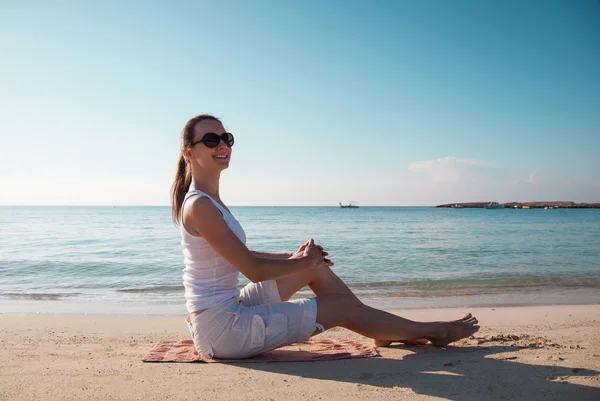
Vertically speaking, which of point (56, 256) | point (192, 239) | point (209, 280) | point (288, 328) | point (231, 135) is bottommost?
point (56, 256)

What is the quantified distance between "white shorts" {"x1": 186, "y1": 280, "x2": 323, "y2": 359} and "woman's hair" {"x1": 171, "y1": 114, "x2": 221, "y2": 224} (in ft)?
2.52

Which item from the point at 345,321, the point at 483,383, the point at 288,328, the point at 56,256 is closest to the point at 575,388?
the point at 483,383

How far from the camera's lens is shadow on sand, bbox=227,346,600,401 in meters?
2.85

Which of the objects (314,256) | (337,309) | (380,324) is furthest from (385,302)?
(314,256)

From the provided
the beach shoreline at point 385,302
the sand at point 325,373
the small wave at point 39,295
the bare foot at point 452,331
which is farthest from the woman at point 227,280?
the small wave at point 39,295

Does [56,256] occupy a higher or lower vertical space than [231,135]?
lower

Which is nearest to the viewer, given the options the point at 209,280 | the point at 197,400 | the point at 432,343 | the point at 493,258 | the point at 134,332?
the point at 197,400

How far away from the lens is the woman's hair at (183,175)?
3.39 meters

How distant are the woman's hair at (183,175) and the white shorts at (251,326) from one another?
767 millimetres

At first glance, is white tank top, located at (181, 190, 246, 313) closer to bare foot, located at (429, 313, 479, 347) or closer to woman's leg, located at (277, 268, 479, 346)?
woman's leg, located at (277, 268, 479, 346)

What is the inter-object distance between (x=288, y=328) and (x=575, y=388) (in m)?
1.89

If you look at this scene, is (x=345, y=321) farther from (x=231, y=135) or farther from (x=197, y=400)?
(x=231, y=135)

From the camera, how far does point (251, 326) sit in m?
3.33

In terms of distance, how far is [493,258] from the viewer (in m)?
13.8
